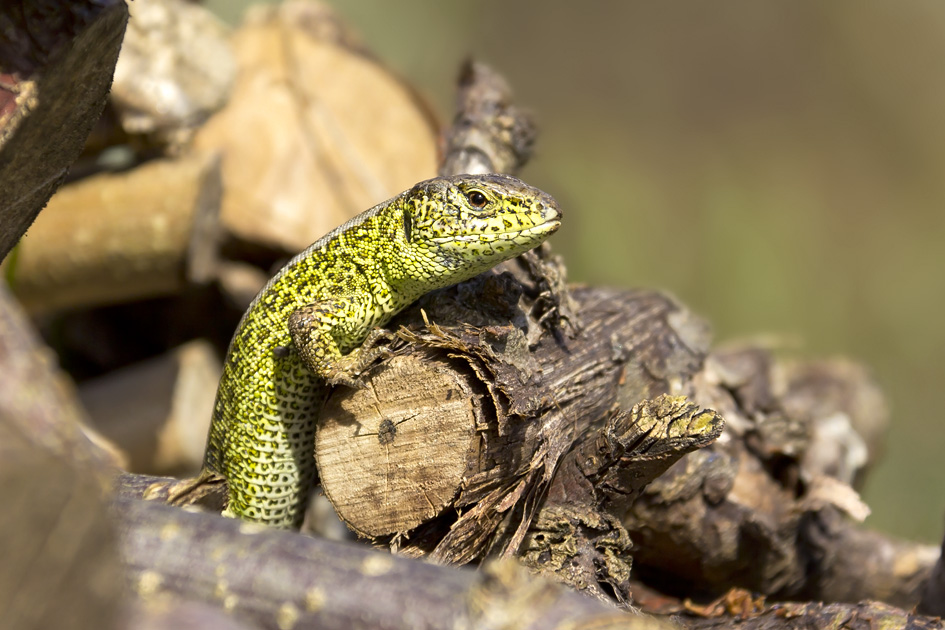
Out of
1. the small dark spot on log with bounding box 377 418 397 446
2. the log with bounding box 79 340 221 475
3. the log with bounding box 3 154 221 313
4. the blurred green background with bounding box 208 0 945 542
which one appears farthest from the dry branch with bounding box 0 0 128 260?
the blurred green background with bounding box 208 0 945 542

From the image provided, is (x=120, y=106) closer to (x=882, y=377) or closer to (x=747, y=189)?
(x=747, y=189)

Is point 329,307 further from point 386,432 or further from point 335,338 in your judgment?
point 386,432

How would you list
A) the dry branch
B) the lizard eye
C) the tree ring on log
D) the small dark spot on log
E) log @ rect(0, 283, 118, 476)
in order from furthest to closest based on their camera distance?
the lizard eye < the small dark spot on log < the tree ring on log < the dry branch < log @ rect(0, 283, 118, 476)

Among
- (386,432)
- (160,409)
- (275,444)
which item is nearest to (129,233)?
(160,409)

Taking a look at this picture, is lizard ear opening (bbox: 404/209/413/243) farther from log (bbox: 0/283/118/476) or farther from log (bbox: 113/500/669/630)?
log (bbox: 0/283/118/476)

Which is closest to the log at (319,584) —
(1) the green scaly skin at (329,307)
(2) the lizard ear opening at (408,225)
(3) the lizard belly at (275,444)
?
(1) the green scaly skin at (329,307)

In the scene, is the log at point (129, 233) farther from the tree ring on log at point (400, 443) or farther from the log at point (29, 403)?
the log at point (29, 403)
